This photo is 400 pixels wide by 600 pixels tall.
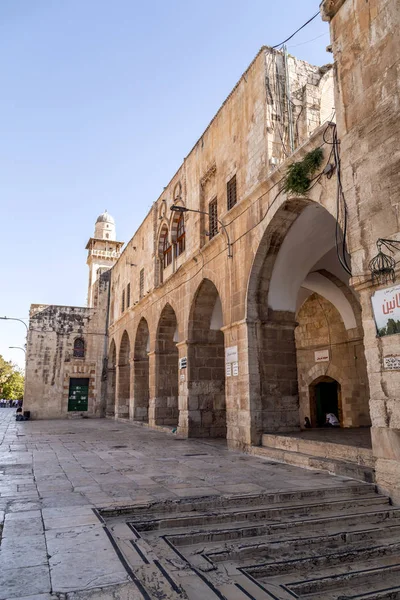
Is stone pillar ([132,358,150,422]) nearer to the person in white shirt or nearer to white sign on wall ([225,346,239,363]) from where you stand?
the person in white shirt

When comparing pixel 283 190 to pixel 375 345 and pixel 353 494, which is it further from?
pixel 353 494

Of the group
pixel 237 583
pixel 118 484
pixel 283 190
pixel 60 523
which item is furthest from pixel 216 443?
pixel 237 583

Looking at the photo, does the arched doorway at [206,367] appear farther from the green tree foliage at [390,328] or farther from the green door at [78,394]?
the green door at [78,394]

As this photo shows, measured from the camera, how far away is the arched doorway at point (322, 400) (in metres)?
15.2

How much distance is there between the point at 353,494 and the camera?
5.49 metres

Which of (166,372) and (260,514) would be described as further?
(166,372)

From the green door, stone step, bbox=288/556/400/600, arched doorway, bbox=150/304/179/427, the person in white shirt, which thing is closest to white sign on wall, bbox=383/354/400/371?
stone step, bbox=288/556/400/600

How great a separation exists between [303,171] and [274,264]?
2.38 meters

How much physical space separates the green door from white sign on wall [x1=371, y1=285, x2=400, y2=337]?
21.7 meters

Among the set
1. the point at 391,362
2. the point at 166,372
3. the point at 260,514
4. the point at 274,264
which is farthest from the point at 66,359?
the point at 391,362

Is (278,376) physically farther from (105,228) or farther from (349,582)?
(105,228)

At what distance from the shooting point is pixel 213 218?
12070 millimetres

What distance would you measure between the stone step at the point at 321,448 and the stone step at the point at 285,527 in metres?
1.38

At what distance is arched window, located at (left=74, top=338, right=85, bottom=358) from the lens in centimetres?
2541
